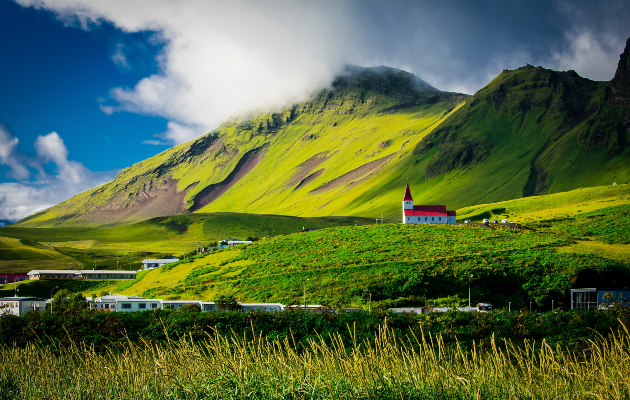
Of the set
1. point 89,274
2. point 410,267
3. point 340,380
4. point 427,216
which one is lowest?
point 89,274

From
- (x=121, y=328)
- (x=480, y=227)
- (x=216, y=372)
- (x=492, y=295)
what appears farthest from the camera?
(x=480, y=227)

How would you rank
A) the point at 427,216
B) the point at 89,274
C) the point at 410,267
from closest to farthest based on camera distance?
the point at 410,267
the point at 89,274
the point at 427,216

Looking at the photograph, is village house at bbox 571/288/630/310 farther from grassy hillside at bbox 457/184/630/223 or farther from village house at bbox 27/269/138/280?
village house at bbox 27/269/138/280

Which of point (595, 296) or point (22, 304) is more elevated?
point (595, 296)

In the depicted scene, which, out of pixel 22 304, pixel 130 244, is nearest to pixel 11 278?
pixel 22 304

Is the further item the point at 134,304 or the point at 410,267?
the point at 410,267

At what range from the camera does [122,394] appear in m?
11.1

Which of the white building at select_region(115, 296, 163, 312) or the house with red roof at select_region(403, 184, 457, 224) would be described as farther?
the house with red roof at select_region(403, 184, 457, 224)

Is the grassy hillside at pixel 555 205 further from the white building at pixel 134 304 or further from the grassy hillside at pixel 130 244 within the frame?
the white building at pixel 134 304

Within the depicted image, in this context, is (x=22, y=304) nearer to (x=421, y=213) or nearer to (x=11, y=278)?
(x=11, y=278)

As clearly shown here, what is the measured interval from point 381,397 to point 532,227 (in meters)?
79.9

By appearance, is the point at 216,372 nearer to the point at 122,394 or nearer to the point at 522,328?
the point at 122,394

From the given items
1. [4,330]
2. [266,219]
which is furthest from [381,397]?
[266,219]

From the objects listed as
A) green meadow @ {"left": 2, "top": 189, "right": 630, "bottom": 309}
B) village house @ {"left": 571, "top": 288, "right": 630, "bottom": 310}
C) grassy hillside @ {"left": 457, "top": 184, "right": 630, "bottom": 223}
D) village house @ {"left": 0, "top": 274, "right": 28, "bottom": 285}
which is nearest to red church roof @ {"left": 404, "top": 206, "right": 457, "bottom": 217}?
grassy hillside @ {"left": 457, "top": 184, "right": 630, "bottom": 223}
